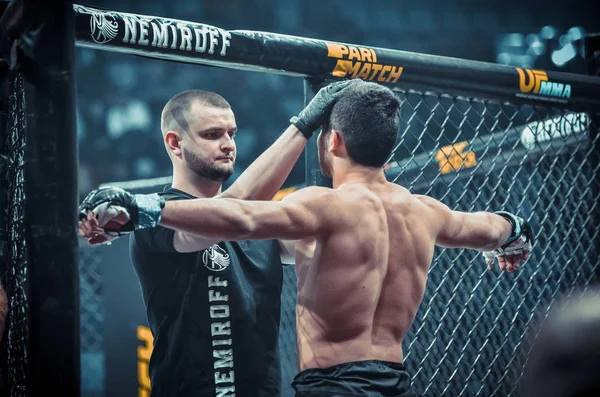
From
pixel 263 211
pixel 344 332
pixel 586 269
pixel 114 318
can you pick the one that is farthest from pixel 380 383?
pixel 114 318

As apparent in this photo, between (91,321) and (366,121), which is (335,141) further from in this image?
(91,321)

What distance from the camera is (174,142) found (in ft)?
7.36

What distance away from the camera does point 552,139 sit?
8.89 feet

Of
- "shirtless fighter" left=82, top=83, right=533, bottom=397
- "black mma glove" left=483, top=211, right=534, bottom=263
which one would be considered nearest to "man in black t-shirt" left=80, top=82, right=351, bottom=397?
"shirtless fighter" left=82, top=83, right=533, bottom=397

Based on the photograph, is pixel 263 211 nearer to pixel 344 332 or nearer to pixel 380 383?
pixel 344 332

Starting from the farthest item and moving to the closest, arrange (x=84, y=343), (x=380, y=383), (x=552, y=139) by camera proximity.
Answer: (x=84, y=343), (x=552, y=139), (x=380, y=383)

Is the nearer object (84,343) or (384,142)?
(384,142)

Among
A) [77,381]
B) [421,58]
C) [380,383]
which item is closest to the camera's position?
[77,381]

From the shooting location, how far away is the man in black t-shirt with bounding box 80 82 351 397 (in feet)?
6.49

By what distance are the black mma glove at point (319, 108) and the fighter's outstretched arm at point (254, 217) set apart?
0.24m

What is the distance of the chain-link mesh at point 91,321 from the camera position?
219 inches

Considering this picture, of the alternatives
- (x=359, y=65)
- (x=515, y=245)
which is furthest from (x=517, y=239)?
(x=359, y=65)

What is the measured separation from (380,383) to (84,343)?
5.16 metres

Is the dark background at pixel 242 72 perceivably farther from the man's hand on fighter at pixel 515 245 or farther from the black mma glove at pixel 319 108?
→ the black mma glove at pixel 319 108
